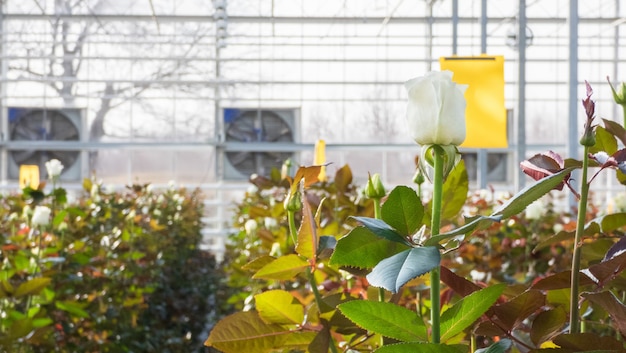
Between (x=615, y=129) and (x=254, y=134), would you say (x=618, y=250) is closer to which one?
(x=615, y=129)

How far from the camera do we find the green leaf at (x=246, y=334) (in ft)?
2.36

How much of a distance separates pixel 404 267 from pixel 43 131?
1253 centimetres

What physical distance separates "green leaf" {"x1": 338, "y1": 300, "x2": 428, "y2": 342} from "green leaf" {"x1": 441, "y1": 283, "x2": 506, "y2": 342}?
2cm

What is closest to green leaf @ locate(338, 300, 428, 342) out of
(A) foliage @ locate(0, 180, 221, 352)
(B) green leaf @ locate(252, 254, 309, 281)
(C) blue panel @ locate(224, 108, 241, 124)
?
(B) green leaf @ locate(252, 254, 309, 281)

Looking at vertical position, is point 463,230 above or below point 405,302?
above

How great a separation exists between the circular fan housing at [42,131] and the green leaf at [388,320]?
1235 centimetres

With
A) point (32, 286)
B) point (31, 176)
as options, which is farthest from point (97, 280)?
point (32, 286)

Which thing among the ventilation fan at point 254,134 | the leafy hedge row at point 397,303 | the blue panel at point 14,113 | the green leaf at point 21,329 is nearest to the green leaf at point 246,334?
the leafy hedge row at point 397,303

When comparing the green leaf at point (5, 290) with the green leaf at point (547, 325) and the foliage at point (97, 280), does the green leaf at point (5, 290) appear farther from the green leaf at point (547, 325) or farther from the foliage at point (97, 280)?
the green leaf at point (547, 325)

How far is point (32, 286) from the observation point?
154cm

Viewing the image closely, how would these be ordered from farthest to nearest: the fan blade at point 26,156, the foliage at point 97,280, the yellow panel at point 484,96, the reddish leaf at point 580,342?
1. the fan blade at point 26,156
2. the yellow panel at point 484,96
3. the foliage at point 97,280
4. the reddish leaf at point 580,342

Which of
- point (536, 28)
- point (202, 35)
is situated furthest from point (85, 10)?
point (536, 28)

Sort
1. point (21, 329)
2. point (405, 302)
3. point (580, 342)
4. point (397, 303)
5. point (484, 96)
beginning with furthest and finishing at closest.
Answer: point (484, 96) → point (21, 329) → point (405, 302) → point (397, 303) → point (580, 342)

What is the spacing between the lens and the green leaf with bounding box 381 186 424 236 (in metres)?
0.54
